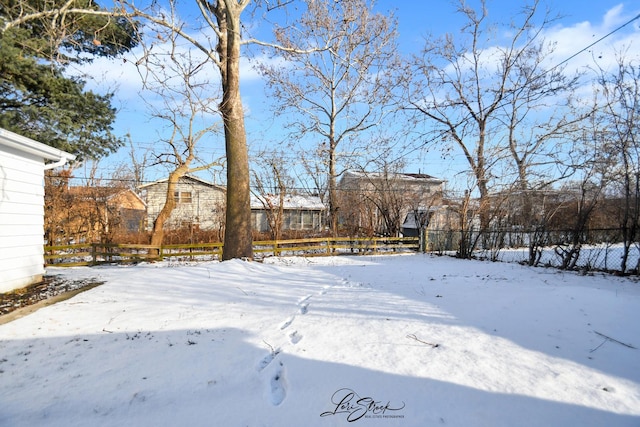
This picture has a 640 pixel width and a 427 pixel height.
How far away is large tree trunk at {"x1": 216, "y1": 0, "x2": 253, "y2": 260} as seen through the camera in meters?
8.39

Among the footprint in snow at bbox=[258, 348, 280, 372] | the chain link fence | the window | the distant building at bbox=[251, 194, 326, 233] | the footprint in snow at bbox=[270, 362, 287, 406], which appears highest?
the window

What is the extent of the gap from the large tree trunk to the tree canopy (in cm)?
223

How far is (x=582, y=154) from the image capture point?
9.11 metres

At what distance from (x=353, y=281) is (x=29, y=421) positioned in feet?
16.8

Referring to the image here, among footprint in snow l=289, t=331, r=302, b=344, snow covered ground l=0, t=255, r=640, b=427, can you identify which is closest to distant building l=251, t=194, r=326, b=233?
snow covered ground l=0, t=255, r=640, b=427

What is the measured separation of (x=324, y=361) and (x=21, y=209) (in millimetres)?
5553

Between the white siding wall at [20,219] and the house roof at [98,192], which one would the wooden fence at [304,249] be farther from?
the white siding wall at [20,219]

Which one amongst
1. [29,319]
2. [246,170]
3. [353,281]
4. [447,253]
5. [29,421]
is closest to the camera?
[29,421]

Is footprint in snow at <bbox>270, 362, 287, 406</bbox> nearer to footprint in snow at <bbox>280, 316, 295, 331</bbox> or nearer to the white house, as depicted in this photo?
footprint in snow at <bbox>280, 316, 295, 331</bbox>

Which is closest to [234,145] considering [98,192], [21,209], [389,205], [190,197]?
[21,209]

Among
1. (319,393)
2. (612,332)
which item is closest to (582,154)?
(612,332)

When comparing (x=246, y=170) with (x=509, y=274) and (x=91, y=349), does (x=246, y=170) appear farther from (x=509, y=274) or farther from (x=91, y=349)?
(x=509, y=274)

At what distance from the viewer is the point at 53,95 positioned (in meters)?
8.85

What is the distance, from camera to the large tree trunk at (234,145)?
839 centimetres
